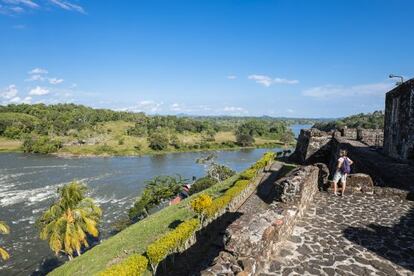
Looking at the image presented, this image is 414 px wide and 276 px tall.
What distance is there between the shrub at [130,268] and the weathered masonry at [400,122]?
16801mm

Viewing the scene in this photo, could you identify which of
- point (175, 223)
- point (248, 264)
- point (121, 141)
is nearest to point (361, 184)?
point (248, 264)

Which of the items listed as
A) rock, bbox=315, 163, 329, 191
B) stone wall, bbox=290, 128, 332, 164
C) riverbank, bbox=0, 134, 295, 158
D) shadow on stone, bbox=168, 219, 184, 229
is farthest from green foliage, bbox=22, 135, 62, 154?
rock, bbox=315, 163, 329, 191

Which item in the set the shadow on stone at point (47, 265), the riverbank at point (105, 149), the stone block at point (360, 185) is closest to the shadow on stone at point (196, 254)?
the stone block at point (360, 185)

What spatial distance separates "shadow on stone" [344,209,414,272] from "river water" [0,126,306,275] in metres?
26.9

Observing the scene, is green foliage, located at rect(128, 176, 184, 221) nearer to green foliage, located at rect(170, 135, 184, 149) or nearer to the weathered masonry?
the weathered masonry

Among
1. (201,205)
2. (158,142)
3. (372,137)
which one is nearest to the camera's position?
(201,205)

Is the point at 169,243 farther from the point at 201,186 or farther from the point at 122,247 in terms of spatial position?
the point at 201,186

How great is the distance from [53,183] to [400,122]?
169 feet

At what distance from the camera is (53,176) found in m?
61.5

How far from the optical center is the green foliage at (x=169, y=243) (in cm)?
1744

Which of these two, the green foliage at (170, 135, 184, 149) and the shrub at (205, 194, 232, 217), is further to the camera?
the green foliage at (170, 135, 184, 149)

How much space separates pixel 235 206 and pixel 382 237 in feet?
54.5

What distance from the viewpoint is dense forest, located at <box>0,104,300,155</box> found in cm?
9731

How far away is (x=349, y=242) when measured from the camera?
896 centimetres
